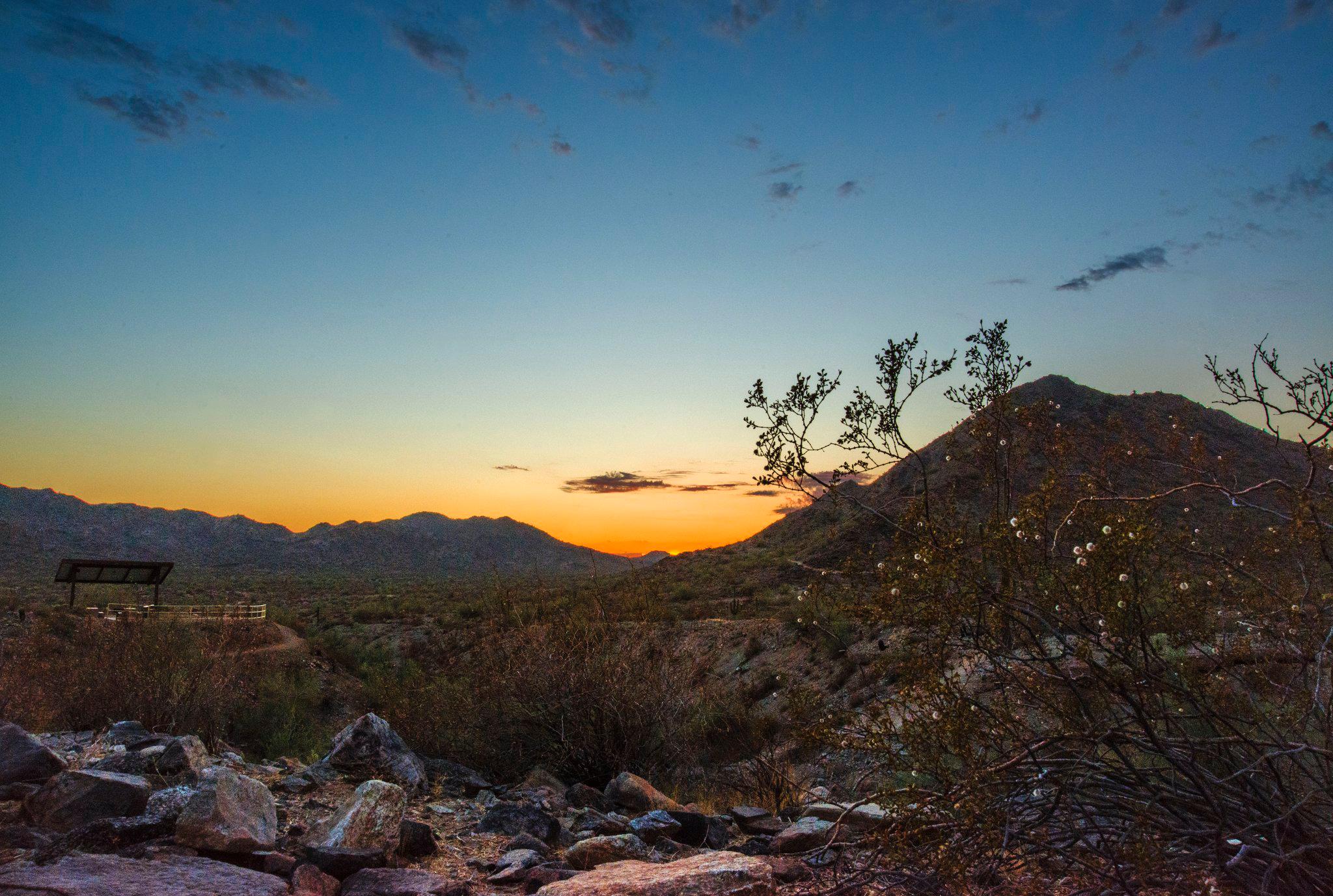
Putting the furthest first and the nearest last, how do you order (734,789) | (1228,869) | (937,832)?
1. (734,789)
2. (937,832)
3. (1228,869)

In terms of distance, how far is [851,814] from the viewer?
6516 mm

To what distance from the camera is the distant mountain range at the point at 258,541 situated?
86.0 meters

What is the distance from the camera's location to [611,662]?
373 inches

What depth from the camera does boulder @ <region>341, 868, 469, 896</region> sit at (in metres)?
4.71

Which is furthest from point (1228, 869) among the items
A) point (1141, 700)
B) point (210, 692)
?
point (210, 692)

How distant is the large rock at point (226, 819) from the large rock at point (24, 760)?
1.27 m

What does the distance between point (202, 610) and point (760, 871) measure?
30.2m

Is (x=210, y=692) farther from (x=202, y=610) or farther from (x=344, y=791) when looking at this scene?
(x=202, y=610)

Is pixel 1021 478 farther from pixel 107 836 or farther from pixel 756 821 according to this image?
pixel 107 836

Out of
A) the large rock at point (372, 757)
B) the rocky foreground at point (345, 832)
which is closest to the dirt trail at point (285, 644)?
the large rock at point (372, 757)

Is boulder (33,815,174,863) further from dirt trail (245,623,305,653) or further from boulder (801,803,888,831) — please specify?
dirt trail (245,623,305,653)

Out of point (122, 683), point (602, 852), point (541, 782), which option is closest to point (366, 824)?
point (602, 852)

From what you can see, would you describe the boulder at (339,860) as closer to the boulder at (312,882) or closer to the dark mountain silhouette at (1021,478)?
the boulder at (312,882)

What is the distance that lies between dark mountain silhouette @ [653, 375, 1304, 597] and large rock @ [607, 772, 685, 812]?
292cm
